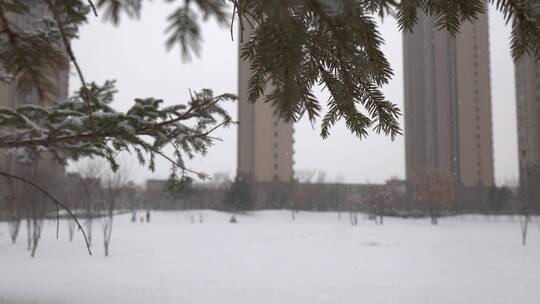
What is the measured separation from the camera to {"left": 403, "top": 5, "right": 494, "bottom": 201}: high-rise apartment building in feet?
207

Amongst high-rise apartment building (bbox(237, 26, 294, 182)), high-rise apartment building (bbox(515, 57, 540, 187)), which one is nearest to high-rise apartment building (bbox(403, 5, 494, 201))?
high-rise apartment building (bbox(515, 57, 540, 187))

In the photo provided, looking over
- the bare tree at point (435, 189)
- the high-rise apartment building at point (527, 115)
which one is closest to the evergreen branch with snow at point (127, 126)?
the bare tree at point (435, 189)

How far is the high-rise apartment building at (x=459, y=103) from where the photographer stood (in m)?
63.0

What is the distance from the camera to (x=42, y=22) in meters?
3.84

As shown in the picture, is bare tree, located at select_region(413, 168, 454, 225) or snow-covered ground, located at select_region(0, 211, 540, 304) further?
bare tree, located at select_region(413, 168, 454, 225)

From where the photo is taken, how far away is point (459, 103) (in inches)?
2554

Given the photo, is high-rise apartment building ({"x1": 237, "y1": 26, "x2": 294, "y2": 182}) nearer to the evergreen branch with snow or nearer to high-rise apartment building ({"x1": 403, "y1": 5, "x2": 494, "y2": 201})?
high-rise apartment building ({"x1": 403, "y1": 5, "x2": 494, "y2": 201})

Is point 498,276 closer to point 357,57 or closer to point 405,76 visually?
point 357,57

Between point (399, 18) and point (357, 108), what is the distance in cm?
41

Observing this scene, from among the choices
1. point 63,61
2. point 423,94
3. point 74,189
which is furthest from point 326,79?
point 423,94

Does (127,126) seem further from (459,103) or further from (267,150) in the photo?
(459,103)

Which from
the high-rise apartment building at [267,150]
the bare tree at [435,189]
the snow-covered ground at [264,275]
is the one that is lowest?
the snow-covered ground at [264,275]

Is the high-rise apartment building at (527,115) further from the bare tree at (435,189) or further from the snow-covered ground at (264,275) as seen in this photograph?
the snow-covered ground at (264,275)

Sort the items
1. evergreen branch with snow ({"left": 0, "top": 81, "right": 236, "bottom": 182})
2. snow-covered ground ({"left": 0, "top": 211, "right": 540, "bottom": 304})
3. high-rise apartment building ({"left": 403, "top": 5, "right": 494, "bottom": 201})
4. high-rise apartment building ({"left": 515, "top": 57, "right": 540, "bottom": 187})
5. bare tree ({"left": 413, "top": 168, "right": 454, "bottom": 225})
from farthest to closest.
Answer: high-rise apartment building ({"left": 403, "top": 5, "right": 494, "bottom": 201})
high-rise apartment building ({"left": 515, "top": 57, "right": 540, "bottom": 187})
bare tree ({"left": 413, "top": 168, "right": 454, "bottom": 225})
snow-covered ground ({"left": 0, "top": 211, "right": 540, "bottom": 304})
evergreen branch with snow ({"left": 0, "top": 81, "right": 236, "bottom": 182})
